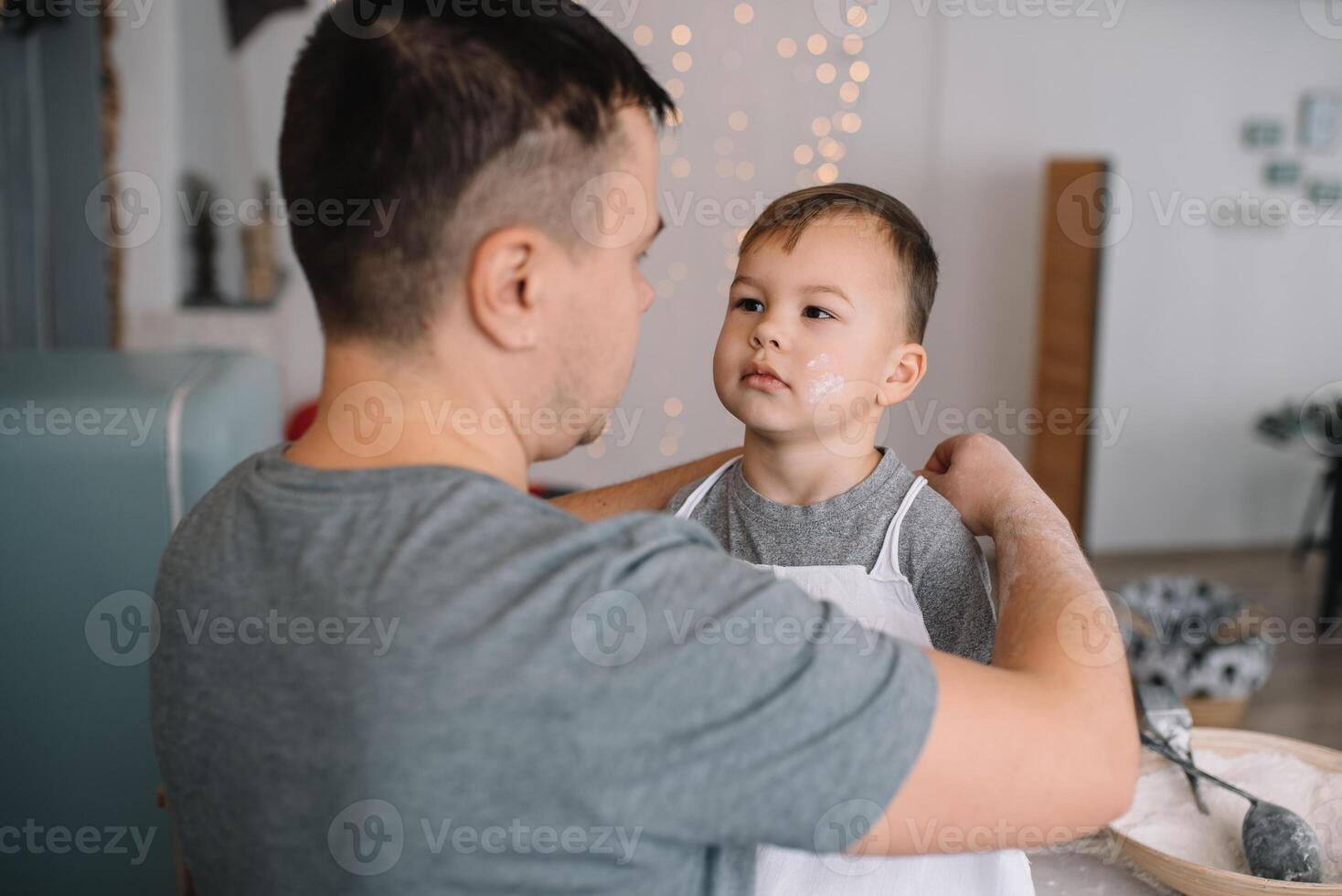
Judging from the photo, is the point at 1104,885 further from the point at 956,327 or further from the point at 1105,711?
the point at 956,327

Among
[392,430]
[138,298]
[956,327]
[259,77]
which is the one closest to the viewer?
[392,430]

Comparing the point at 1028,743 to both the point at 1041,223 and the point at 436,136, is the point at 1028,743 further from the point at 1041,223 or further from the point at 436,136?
the point at 1041,223

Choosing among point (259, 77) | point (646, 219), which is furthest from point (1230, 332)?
point (646, 219)

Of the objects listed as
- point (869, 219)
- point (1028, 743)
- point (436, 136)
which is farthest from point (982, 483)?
point (436, 136)

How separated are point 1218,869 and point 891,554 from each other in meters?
0.40

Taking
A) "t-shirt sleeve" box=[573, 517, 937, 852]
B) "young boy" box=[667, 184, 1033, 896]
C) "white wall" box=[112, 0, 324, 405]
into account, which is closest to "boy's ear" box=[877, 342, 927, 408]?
"young boy" box=[667, 184, 1033, 896]

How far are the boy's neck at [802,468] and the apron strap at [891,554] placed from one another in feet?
0.32

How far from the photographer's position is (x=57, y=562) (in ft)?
4.87

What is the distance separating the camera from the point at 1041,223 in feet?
18.5

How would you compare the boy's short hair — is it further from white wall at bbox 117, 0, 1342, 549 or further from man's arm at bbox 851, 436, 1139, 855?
white wall at bbox 117, 0, 1342, 549

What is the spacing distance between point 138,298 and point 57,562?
116 inches

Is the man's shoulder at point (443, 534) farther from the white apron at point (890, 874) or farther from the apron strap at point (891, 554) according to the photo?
the apron strap at point (891, 554)

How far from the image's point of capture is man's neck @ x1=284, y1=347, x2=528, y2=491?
759 mm

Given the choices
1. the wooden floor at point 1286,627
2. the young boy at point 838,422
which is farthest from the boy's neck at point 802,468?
the wooden floor at point 1286,627
